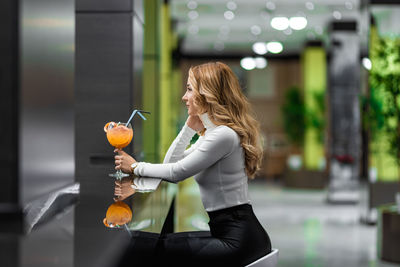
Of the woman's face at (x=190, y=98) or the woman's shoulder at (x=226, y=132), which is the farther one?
the woman's face at (x=190, y=98)

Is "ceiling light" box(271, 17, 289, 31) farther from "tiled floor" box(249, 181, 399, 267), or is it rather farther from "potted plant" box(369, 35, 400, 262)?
"potted plant" box(369, 35, 400, 262)

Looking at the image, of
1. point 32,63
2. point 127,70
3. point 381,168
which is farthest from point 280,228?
point 32,63

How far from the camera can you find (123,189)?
2.18m

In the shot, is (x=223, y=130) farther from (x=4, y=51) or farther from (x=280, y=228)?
(x=280, y=228)

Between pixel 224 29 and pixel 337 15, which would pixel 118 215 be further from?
pixel 224 29

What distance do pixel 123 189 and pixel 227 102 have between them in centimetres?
54

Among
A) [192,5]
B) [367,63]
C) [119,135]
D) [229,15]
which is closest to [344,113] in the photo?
[229,15]

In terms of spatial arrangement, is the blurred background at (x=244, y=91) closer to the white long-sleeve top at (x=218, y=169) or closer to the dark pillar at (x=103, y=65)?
the dark pillar at (x=103, y=65)

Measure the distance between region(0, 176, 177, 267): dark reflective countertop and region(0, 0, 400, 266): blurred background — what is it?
65 mm

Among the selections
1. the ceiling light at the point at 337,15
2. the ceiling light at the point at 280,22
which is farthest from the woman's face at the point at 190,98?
the ceiling light at the point at 337,15

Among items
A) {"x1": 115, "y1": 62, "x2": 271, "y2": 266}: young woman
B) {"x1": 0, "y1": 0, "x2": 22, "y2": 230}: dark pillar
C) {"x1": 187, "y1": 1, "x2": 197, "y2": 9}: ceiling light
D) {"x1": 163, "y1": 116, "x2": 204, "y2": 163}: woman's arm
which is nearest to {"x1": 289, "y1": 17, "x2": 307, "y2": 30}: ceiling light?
{"x1": 187, "y1": 1, "x2": 197, "y2": 9}: ceiling light

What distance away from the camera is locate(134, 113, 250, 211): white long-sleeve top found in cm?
216

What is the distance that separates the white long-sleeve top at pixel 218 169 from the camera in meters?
2.16

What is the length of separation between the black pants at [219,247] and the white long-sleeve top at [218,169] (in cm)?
9
